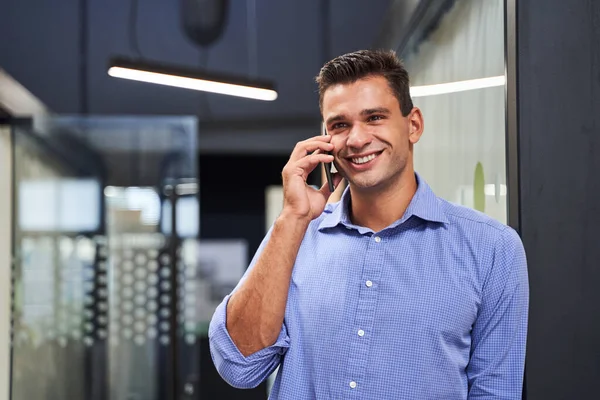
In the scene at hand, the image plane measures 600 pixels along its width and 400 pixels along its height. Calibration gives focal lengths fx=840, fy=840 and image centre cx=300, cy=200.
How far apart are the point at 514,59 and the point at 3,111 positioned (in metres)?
3.41

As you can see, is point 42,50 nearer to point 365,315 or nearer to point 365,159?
point 365,159

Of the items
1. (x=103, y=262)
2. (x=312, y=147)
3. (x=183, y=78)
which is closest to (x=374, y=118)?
(x=312, y=147)

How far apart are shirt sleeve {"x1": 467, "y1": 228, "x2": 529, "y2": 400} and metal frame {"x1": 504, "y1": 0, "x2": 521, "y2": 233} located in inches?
12.5

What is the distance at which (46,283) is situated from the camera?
15.2 ft

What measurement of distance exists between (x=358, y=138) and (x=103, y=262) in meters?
3.38

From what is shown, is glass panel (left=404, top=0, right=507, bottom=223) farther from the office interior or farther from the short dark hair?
the short dark hair

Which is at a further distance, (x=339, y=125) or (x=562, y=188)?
(x=562, y=188)

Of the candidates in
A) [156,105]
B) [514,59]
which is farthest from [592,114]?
[156,105]

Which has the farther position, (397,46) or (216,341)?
(397,46)

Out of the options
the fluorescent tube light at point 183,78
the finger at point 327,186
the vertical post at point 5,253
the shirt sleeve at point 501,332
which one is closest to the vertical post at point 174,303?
the fluorescent tube light at point 183,78

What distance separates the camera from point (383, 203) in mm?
1608

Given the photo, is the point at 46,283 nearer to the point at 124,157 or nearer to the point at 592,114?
the point at 124,157

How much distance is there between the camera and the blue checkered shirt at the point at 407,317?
1468 millimetres

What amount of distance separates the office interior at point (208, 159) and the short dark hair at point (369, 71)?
0.30 m
